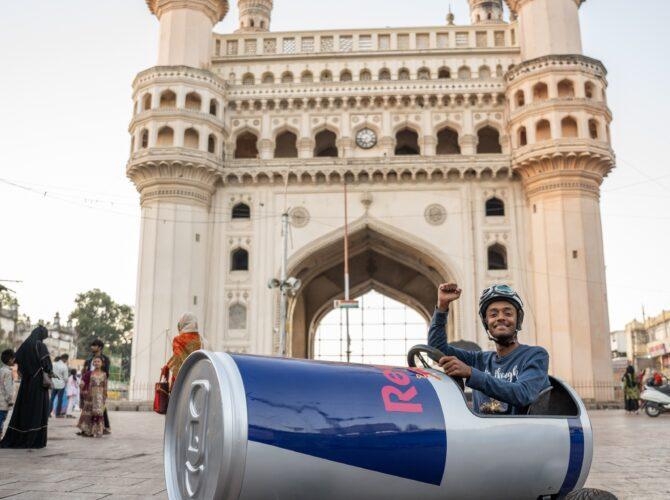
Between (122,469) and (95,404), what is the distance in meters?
4.81

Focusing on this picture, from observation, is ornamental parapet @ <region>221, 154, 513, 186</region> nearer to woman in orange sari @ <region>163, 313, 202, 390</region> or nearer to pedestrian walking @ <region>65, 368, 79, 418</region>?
pedestrian walking @ <region>65, 368, 79, 418</region>

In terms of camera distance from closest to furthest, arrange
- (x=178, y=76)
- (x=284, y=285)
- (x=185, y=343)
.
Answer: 1. (x=185, y=343)
2. (x=284, y=285)
3. (x=178, y=76)

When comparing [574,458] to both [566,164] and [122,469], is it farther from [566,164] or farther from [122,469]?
[566,164]

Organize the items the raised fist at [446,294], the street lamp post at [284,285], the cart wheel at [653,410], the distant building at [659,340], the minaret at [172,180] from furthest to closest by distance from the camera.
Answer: the distant building at [659,340], the minaret at [172,180], the street lamp post at [284,285], the cart wheel at [653,410], the raised fist at [446,294]

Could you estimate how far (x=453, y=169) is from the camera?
25.4m

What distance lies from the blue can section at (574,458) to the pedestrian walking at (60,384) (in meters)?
13.4

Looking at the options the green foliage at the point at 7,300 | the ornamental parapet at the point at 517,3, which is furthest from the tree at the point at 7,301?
the ornamental parapet at the point at 517,3

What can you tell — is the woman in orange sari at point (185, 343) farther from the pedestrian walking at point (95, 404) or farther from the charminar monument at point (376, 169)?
the charminar monument at point (376, 169)

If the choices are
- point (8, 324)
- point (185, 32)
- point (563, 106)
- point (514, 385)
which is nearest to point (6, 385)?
point (514, 385)

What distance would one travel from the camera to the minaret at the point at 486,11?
4347 cm

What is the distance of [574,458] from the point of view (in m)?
3.07

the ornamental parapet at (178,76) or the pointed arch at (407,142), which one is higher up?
the ornamental parapet at (178,76)

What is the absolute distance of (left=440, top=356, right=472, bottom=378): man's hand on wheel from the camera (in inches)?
118

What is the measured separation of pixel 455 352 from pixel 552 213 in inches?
841
